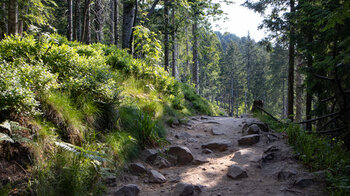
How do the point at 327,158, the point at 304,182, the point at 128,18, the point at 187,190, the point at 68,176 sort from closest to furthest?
the point at 68,176
the point at 304,182
the point at 187,190
the point at 327,158
the point at 128,18

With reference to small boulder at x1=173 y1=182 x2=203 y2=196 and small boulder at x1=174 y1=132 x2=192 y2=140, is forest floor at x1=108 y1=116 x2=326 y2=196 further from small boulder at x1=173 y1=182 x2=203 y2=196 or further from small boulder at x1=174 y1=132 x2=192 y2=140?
small boulder at x1=174 y1=132 x2=192 y2=140

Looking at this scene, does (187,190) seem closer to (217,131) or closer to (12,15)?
(217,131)

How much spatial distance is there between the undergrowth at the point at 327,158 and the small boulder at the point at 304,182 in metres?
0.21

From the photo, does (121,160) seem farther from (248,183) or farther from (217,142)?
(217,142)

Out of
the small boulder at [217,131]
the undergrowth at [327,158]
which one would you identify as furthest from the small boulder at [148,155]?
the small boulder at [217,131]

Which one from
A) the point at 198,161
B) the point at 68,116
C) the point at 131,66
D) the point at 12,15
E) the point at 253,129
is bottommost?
the point at 198,161

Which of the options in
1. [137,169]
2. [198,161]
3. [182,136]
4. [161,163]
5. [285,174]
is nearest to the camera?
[285,174]

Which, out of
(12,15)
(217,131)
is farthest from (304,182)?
(12,15)

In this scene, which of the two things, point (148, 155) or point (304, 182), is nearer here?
point (304, 182)

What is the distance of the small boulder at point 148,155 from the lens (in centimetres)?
420

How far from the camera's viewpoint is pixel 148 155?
13.9 feet

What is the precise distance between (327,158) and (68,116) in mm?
4394

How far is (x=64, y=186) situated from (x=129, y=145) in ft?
5.19

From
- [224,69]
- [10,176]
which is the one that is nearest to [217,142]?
[10,176]
